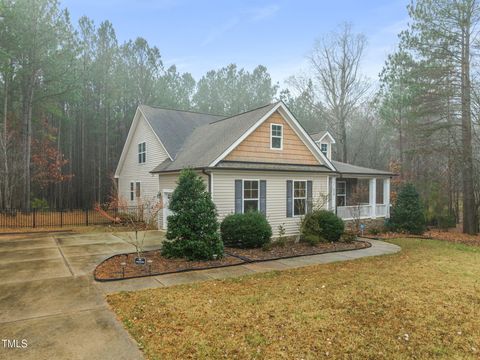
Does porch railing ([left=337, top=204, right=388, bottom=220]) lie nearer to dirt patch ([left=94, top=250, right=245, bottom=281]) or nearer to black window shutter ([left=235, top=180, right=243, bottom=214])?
black window shutter ([left=235, top=180, right=243, bottom=214])

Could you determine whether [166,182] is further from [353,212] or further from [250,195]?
[353,212]

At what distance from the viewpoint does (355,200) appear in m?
18.0

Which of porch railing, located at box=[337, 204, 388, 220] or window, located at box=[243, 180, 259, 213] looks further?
porch railing, located at box=[337, 204, 388, 220]

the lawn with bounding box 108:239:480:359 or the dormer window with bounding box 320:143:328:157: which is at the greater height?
the dormer window with bounding box 320:143:328:157

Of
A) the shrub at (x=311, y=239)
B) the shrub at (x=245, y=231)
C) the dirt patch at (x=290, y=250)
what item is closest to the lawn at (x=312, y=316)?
the dirt patch at (x=290, y=250)

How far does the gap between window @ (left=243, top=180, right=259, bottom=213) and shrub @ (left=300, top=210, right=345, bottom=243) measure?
2058 mm

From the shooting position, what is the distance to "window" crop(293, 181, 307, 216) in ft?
44.6

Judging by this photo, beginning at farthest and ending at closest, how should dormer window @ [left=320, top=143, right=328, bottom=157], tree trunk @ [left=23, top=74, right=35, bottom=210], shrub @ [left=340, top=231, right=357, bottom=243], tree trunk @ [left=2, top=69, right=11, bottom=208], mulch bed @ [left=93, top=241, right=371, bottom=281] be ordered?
dormer window @ [left=320, top=143, right=328, bottom=157] < tree trunk @ [left=23, top=74, right=35, bottom=210] < tree trunk @ [left=2, top=69, right=11, bottom=208] < shrub @ [left=340, top=231, right=357, bottom=243] < mulch bed @ [left=93, top=241, right=371, bottom=281]

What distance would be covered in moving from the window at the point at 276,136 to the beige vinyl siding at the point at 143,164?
5.58 meters

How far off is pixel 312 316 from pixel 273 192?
25.8ft

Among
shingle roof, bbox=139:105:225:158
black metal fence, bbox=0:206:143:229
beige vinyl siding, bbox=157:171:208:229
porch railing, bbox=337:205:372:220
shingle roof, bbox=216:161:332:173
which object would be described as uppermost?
shingle roof, bbox=139:105:225:158

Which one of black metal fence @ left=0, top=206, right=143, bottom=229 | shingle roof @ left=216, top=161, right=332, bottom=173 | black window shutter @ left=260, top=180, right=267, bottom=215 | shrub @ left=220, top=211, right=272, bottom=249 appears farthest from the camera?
black metal fence @ left=0, top=206, right=143, bottom=229

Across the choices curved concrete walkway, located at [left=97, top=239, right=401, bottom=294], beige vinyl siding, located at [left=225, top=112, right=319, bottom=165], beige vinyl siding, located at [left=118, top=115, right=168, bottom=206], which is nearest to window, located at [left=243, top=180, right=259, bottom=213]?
beige vinyl siding, located at [left=225, top=112, right=319, bottom=165]

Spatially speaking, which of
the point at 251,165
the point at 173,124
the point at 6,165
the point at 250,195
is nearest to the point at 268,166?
the point at 251,165
